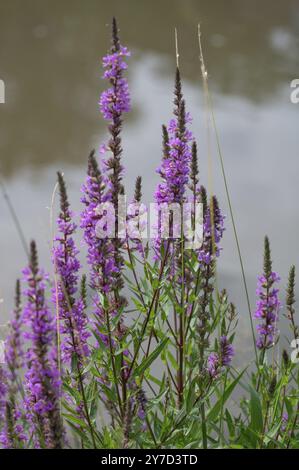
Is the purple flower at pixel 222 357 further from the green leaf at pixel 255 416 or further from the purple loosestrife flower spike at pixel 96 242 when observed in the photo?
the purple loosestrife flower spike at pixel 96 242

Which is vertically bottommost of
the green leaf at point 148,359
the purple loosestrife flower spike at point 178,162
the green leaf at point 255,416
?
the green leaf at point 255,416

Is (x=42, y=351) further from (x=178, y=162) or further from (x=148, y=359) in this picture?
(x=178, y=162)

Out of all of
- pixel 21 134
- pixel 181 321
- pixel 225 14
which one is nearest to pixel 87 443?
pixel 181 321

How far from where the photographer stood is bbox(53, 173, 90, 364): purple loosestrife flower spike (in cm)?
271

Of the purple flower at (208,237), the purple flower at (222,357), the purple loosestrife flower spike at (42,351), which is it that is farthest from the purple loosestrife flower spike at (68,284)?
the purple flower at (208,237)

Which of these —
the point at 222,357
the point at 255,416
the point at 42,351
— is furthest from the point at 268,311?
the point at 42,351

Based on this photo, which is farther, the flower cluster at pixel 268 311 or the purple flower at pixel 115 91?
the flower cluster at pixel 268 311

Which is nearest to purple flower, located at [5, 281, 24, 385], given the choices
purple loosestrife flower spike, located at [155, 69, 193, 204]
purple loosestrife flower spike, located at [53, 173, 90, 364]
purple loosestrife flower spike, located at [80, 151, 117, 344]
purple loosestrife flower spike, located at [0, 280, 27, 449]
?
purple loosestrife flower spike, located at [0, 280, 27, 449]

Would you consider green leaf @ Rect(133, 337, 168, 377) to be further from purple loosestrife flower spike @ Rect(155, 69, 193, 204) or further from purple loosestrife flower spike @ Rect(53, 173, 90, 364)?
purple loosestrife flower spike @ Rect(155, 69, 193, 204)

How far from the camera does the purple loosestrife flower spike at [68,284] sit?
2.71 metres

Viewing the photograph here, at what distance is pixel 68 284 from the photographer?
2.73 meters

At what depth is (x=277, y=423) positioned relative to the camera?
10.6ft

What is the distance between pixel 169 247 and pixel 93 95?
6.65 m

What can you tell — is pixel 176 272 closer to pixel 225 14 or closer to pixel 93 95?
pixel 93 95
